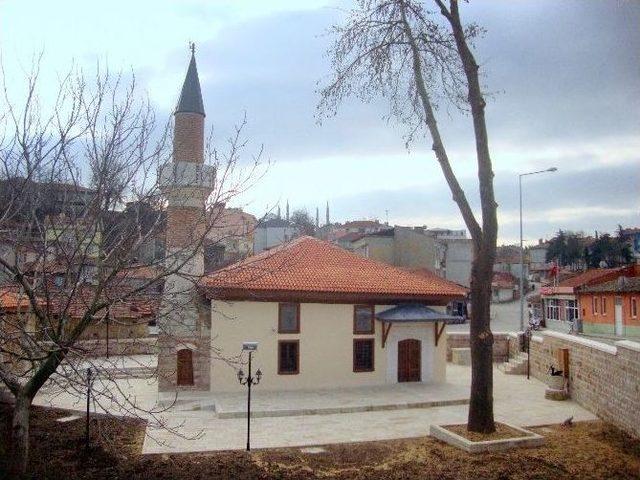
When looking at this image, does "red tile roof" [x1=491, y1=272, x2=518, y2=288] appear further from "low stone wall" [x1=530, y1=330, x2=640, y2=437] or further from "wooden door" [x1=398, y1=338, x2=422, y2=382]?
"low stone wall" [x1=530, y1=330, x2=640, y2=437]

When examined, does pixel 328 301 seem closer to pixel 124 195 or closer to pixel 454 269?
pixel 124 195

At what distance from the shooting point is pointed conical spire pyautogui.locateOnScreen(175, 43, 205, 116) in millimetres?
16125

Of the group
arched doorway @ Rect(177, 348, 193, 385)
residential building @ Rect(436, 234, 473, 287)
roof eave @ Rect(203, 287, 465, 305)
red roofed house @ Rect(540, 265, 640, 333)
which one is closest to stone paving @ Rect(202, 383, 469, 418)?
arched doorway @ Rect(177, 348, 193, 385)

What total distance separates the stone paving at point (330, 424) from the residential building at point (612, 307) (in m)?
15.0

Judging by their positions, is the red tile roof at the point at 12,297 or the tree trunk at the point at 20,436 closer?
the tree trunk at the point at 20,436

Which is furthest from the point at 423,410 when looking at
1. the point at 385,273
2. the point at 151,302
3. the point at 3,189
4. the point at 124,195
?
the point at 3,189

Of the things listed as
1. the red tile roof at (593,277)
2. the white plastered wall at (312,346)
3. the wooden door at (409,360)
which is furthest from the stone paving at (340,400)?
the red tile roof at (593,277)

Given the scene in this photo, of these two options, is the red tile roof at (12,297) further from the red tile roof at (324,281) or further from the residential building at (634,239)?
the residential building at (634,239)

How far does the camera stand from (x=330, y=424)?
41.3 ft

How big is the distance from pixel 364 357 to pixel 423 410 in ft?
11.0

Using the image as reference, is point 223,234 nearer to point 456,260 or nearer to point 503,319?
point 503,319

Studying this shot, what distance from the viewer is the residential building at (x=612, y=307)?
2747cm

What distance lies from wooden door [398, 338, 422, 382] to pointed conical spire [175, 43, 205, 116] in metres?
9.51

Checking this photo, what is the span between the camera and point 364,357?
17.2m
